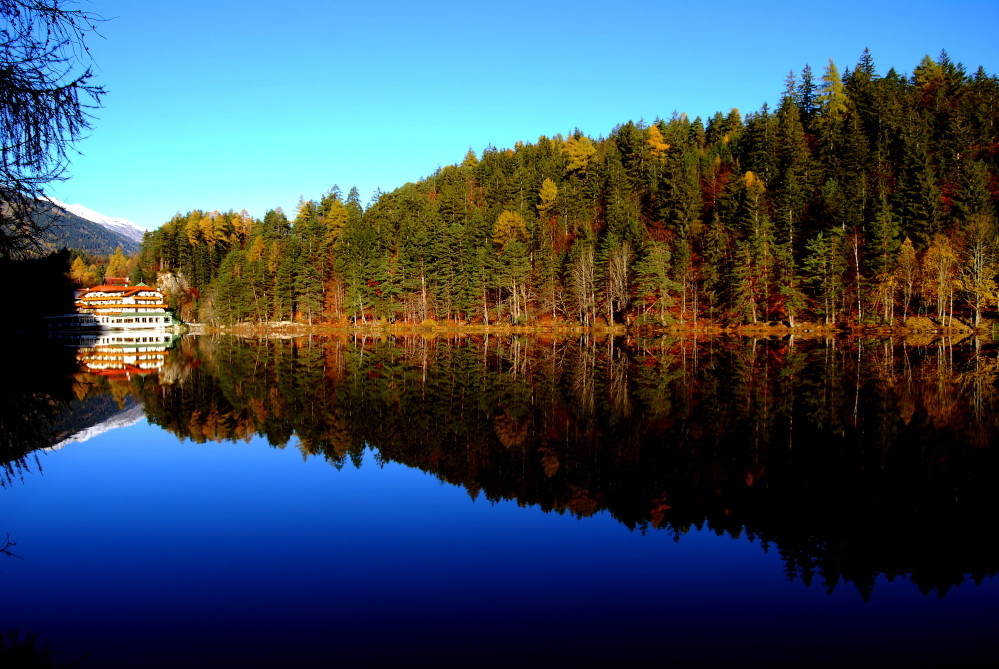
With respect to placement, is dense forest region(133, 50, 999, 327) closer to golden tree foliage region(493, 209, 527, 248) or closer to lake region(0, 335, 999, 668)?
golden tree foliage region(493, 209, 527, 248)

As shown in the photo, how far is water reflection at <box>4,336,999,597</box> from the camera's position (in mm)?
8836

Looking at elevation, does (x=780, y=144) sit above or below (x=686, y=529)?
above

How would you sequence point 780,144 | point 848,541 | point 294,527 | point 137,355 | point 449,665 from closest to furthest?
point 449,665 → point 848,541 → point 294,527 → point 137,355 → point 780,144

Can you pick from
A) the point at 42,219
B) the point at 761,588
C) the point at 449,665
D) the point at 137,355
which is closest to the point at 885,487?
the point at 761,588

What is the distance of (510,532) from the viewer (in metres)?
9.16

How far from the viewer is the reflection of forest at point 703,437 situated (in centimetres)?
884

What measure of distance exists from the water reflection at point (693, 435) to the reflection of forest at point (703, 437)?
5 cm

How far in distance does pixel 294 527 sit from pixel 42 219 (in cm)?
551

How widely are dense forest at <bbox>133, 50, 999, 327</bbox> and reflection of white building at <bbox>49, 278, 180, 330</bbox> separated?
7929 mm

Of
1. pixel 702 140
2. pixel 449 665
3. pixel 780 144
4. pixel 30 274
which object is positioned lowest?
pixel 449 665

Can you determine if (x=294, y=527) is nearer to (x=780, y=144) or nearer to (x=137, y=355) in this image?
(x=137, y=355)

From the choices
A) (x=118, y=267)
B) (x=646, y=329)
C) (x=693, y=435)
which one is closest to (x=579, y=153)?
(x=646, y=329)

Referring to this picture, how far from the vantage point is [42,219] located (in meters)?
6.87

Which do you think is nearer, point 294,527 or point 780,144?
point 294,527
